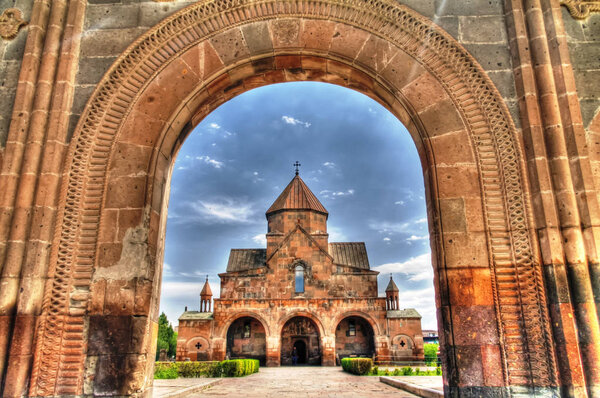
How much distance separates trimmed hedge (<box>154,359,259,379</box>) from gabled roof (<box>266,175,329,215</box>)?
569 inches

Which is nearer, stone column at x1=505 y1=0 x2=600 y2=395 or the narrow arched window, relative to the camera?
stone column at x1=505 y1=0 x2=600 y2=395

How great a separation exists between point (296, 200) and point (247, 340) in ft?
34.5

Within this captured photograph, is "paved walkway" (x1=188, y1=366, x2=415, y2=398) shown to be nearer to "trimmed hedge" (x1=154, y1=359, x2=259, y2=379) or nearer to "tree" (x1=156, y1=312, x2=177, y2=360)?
"trimmed hedge" (x1=154, y1=359, x2=259, y2=379)

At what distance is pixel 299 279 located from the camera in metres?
28.2

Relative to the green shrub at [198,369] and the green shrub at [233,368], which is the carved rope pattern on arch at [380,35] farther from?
the green shrub at [233,368]

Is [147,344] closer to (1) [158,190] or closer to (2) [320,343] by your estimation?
(1) [158,190]

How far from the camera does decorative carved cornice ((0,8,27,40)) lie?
5297 mm

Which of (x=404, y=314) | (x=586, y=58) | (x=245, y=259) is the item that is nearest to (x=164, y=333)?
(x=245, y=259)

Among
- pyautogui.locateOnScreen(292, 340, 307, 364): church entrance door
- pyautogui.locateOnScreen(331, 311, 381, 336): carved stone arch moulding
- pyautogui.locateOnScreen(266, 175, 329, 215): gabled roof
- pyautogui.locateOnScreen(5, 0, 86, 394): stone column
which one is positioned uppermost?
pyautogui.locateOnScreen(266, 175, 329, 215): gabled roof

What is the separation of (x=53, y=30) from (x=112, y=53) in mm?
735

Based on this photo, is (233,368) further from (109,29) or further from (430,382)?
(109,29)

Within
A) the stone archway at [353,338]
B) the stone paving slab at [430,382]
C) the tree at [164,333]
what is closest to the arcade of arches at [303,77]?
the stone paving slab at [430,382]

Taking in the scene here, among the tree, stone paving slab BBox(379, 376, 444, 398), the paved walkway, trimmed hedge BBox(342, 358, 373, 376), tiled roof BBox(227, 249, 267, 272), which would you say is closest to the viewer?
stone paving slab BBox(379, 376, 444, 398)

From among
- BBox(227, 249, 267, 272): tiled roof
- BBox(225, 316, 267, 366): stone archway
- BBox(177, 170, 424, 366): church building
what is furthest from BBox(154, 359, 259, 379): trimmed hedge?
BBox(227, 249, 267, 272): tiled roof
